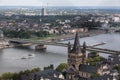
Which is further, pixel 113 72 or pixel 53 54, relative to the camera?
pixel 53 54

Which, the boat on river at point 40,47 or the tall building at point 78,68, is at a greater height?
the tall building at point 78,68

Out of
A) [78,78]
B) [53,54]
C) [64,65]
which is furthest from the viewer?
[53,54]

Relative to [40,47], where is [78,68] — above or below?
above

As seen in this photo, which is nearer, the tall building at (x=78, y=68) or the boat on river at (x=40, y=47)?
the tall building at (x=78, y=68)

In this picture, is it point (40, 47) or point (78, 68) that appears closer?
point (78, 68)

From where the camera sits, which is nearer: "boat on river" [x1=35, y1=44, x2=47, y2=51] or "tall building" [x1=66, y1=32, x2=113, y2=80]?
"tall building" [x1=66, y1=32, x2=113, y2=80]

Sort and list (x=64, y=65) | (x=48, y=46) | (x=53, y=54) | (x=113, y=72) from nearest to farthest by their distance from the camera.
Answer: (x=113, y=72), (x=64, y=65), (x=53, y=54), (x=48, y=46)

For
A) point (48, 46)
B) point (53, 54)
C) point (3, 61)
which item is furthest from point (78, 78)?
point (48, 46)

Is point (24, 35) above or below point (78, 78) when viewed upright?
below

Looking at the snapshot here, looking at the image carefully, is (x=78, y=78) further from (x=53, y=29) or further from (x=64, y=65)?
(x=53, y=29)

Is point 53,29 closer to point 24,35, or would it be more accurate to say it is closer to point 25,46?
point 24,35

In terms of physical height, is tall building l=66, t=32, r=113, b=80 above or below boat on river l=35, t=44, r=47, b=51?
above
